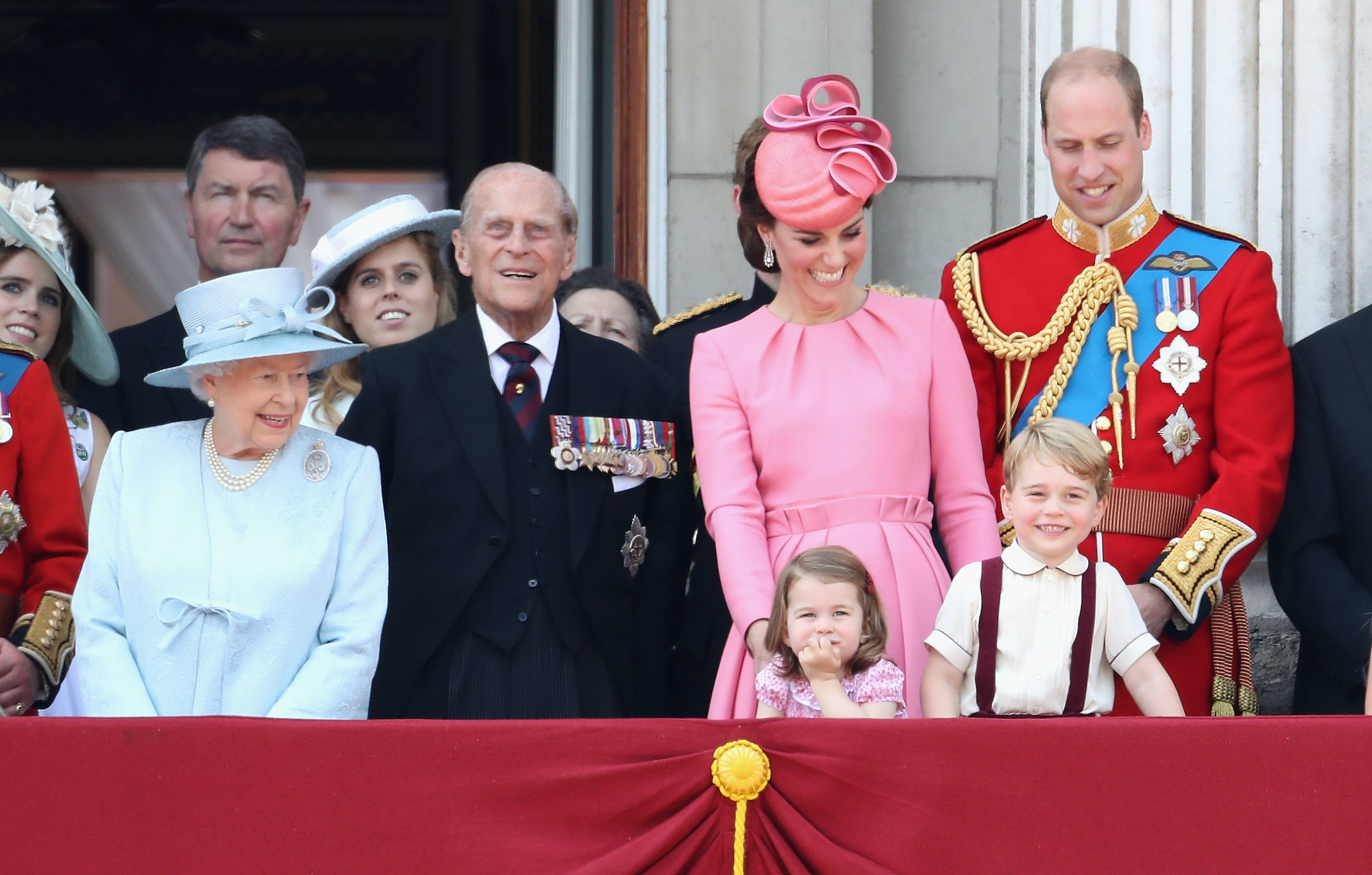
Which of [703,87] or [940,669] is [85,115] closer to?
[703,87]

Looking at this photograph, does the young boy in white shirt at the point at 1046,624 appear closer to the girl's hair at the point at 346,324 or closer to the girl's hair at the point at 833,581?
the girl's hair at the point at 833,581

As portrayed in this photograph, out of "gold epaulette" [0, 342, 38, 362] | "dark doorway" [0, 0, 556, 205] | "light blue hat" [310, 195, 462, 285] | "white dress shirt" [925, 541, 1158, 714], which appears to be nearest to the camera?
"white dress shirt" [925, 541, 1158, 714]

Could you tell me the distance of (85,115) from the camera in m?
8.43

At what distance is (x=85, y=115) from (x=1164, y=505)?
603cm

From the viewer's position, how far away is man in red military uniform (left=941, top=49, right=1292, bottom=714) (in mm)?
3660

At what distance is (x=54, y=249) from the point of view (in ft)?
14.0

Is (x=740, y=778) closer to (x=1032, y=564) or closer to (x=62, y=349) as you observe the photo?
(x=1032, y=564)

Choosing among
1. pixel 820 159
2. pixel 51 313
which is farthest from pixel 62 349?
pixel 820 159

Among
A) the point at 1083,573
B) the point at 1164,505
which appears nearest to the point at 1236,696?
the point at 1164,505

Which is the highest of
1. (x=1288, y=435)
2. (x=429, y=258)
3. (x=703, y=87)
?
(x=703, y=87)

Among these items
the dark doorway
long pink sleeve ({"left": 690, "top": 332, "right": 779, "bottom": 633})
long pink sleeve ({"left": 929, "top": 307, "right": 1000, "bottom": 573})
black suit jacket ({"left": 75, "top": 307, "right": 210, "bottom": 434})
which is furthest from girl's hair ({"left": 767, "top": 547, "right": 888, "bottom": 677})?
the dark doorway

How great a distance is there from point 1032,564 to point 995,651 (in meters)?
0.16

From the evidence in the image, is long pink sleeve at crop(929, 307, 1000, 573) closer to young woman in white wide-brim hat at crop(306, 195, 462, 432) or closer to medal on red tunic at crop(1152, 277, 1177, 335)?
medal on red tunic at crop(1152, 277, 1177, 335)

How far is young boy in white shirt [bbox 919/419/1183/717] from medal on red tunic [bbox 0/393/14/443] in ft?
6.31
